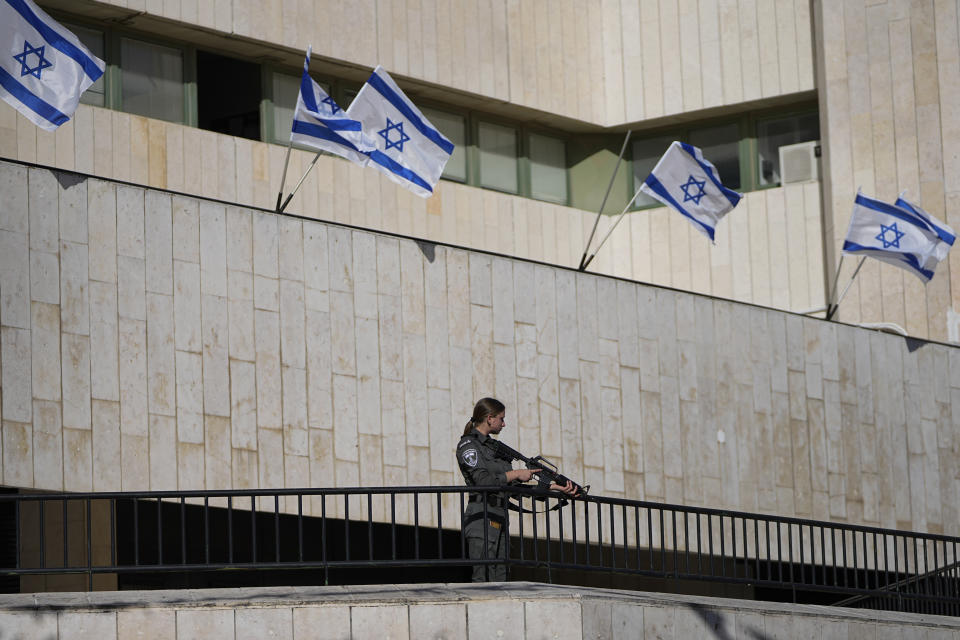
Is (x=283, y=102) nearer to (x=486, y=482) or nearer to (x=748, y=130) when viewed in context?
(x=748, y=130)

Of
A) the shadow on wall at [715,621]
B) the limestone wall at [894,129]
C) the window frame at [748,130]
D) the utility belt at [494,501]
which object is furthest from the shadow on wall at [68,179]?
the window frame at [748,130]

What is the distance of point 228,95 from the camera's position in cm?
2402

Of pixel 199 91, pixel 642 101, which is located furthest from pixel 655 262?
pixel 199 91

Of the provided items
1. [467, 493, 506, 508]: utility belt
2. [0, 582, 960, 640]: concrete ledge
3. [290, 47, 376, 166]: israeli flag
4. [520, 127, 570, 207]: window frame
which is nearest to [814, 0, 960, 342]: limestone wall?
[520, 127, 570, 207]: window frame

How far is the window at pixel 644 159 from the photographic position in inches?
1151

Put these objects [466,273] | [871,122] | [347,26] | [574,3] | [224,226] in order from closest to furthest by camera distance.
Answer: [224,226]
[466,273]
[347,26]
[871,122]
[574,3]

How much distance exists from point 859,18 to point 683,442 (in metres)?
8.78

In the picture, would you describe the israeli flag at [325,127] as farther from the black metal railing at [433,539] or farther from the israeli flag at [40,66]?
the black metal railing at [433,539]

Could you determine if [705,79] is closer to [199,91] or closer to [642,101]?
[642,101]

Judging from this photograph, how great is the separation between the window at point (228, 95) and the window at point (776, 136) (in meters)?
8.98

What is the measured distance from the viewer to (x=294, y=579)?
22641mm

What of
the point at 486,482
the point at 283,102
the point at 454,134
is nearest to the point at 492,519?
the point at 486,482

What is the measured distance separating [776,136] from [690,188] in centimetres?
717

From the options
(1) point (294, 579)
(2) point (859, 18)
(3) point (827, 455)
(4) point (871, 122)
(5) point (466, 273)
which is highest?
(2) point (859, 18)
